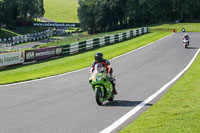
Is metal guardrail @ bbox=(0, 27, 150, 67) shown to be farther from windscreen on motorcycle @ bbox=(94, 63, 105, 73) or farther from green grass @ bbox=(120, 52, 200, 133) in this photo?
green grass @ bbox=(120, 52, 200, 133)

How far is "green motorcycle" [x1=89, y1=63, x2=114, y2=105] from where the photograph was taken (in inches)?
436

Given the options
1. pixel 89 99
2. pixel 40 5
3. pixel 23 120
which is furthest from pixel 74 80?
pixel 40 5

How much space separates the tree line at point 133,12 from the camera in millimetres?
100438

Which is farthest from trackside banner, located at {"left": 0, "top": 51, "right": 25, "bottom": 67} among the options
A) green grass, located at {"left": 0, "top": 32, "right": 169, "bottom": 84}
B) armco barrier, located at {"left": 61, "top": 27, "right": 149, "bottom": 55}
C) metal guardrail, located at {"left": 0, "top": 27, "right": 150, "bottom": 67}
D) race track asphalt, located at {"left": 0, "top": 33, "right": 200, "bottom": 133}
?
race track asphalt, located at {"left": 0, "top": 33, "right": 200, "bottom": 133}

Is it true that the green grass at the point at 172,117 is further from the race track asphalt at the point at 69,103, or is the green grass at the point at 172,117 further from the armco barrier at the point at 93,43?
the armco barrier at the point at 93,43

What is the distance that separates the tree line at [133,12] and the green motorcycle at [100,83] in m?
90.8

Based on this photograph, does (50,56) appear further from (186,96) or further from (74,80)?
(186,96)

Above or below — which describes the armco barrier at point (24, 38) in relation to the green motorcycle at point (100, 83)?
above

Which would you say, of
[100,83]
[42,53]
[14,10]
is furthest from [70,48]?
[14,10]

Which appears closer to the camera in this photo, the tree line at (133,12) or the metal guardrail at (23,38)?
the metal guardrail at (23,38)

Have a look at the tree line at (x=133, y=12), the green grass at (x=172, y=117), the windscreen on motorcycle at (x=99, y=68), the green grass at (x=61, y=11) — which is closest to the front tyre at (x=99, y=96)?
the windscreen on motorcycle at (x=99, y=68)

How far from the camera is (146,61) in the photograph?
2631cm

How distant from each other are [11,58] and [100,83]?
1838cm

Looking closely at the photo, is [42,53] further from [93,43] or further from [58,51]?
[93,43]
